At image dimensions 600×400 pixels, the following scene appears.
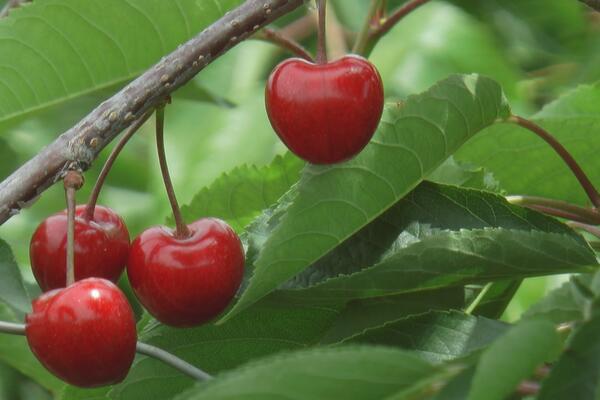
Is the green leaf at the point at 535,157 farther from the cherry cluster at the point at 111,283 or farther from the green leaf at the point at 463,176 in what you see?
the cherry cluster at the point at 111,283

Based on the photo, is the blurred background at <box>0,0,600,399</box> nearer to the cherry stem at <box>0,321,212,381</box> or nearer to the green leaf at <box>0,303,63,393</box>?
the green leaf at <box>0,303,63,393</box>

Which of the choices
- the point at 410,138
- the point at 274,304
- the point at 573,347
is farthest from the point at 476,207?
the point at 573,347

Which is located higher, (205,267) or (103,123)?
(103,123)

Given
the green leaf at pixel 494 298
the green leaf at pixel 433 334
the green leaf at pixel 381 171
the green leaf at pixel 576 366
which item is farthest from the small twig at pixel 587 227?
the green leaf at pixel 576 366

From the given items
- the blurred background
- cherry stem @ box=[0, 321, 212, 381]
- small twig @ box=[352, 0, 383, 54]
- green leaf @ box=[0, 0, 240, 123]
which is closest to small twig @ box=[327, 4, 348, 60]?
the blurred background

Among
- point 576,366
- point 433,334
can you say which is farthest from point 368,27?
point 576,366

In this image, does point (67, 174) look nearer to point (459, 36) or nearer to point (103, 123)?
point (103, 123)
